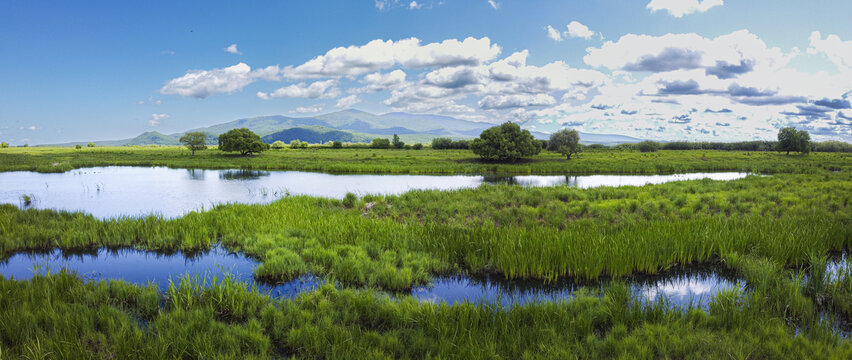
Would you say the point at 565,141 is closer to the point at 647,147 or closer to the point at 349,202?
the point at 647,147

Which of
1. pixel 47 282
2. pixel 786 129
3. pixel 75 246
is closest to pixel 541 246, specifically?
pixel 47 282

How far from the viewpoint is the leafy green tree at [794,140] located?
77312mm

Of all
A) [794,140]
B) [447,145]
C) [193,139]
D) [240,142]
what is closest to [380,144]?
[447,145]

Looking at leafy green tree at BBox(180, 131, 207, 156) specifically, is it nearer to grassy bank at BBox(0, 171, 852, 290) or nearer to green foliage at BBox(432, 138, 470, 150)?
green foliage at BBox(432, 138, 470, 150)

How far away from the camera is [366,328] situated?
6352 mm

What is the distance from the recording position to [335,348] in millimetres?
5367

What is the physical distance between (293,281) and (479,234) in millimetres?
5577

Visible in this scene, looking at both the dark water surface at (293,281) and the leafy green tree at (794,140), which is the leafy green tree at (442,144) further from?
the dark water surface at (293,281)

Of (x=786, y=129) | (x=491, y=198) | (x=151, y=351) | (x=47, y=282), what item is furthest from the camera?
(x=786, y=129)

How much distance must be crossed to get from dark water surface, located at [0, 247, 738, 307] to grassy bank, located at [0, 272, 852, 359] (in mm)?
921

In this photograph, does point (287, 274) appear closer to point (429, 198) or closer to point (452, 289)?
point (452, 289)

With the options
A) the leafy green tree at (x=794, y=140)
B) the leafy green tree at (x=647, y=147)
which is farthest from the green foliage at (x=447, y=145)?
the leafy green tree at (x=794, y=140)

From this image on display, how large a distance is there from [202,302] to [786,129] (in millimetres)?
110654

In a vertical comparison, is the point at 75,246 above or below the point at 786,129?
below
